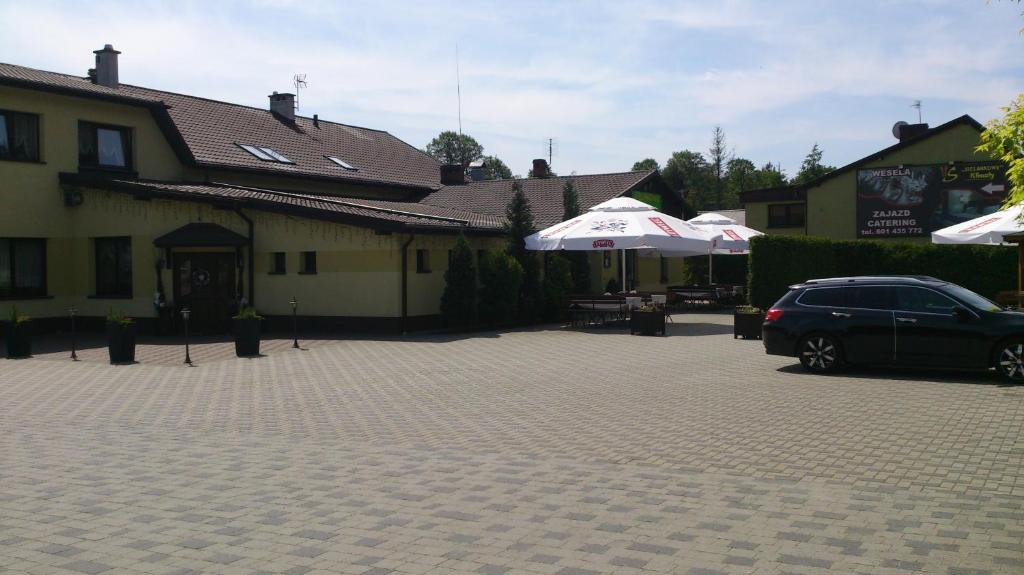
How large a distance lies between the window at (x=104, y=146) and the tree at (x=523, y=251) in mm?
11290

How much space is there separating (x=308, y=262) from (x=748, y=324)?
11.3m

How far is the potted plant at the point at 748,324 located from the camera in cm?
2064

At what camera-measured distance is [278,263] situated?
80.6 feet

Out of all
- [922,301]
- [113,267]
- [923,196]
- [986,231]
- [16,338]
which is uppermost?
[923,196]

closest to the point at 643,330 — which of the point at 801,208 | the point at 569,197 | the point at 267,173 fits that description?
the point at 569,197

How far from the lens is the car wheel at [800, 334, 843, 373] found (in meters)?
14.6

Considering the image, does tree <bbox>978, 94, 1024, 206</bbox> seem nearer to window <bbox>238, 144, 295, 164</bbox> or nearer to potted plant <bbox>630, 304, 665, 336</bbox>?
potted plant <bbox>630, 304, 665, 336</bbox>

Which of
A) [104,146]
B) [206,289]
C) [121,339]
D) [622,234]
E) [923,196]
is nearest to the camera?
[121,339]

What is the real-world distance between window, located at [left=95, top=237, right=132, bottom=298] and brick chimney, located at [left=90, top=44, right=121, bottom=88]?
6.77 meters

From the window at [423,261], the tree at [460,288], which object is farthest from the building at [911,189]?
the window at [423,261]

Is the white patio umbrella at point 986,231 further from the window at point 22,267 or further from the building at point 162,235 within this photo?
the window at point 22,267

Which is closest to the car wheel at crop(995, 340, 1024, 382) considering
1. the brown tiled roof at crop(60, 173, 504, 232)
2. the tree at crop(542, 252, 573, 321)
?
the brown tiled roof at crop(60, 173, 504, 232)

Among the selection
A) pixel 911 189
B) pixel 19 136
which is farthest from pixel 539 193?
pixel 19 136

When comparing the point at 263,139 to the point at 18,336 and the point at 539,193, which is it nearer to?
the point at 539,193
